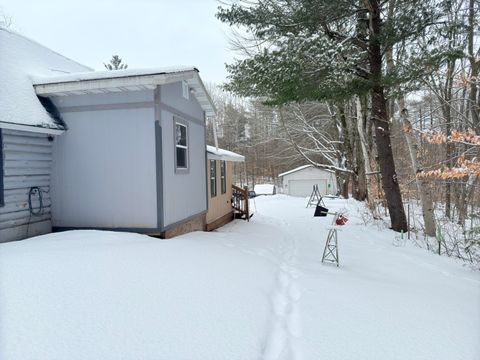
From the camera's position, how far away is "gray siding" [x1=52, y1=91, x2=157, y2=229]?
5820 mm

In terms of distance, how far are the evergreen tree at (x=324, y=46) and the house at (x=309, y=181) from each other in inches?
876

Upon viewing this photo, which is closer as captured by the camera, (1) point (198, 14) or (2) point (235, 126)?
(1) point (198, 14)

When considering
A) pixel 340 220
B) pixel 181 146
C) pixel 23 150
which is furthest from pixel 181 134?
pixel 340 220

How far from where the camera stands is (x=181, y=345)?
7.74ft

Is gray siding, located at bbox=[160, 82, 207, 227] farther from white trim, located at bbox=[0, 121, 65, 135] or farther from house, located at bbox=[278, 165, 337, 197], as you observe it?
house, located at bbox=[278, 165, 337, 197]

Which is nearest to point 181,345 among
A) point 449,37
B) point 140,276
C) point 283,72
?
point 140,276

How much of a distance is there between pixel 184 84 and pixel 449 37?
20.7 feet

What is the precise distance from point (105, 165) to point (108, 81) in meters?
1.54

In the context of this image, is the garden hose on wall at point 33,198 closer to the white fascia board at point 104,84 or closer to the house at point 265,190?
the white fascia board at point 104,84

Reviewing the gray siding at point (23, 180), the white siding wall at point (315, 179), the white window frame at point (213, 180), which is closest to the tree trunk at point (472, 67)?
the white window frame at point (213, 180)

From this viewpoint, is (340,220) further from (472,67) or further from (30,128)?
(472,67)

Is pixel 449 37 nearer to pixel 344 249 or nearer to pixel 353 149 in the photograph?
pixel 344 249

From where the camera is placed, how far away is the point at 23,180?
5.49 meters

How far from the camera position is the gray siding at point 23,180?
5172 millimetres
